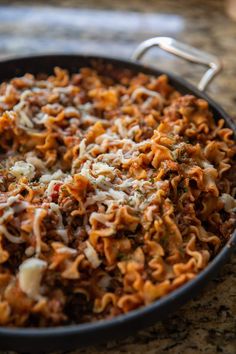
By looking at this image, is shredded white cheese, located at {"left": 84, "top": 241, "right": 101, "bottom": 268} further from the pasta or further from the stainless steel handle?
the stainless steel handle

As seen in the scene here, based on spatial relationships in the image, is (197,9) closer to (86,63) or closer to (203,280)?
(86,63)

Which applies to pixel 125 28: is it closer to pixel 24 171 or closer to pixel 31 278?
pixel 24 171

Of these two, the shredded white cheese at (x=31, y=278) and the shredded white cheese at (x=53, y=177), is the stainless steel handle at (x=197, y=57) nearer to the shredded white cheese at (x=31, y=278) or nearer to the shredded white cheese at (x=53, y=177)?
the shredded white cheese at (x=53, y=177)

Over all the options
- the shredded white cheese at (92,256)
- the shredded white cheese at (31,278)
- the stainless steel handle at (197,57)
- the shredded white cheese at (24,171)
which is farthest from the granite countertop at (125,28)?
the shredded white cheese at (31,278)

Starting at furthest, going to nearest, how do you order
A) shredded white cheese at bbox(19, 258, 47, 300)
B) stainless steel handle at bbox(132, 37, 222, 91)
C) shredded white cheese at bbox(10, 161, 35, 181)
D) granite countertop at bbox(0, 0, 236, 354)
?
granite countertop at bbox(0, 0, 236, 354), stainless steel handle at bbox(132, 37, 222, 91), shredded white cheese at bbox(10, 161, 35, 181), shredded white cheese at bbox(19, 258, 47, 300)

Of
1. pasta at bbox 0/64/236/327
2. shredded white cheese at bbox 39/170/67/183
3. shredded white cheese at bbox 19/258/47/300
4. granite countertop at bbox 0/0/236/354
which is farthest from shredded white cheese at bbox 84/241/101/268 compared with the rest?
granite countertop at bbox 0/0/236/354

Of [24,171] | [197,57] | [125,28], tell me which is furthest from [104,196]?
[125,28]

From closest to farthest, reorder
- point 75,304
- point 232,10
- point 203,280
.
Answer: point 203,280
point 75,304
point 232,10

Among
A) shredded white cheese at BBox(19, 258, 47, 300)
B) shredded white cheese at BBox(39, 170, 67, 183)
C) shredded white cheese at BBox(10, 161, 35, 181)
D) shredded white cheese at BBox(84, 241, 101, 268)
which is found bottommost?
shredded white cheese at BBox(10, 161, 35, 181)

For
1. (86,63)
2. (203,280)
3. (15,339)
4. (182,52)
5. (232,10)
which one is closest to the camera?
(15,339)

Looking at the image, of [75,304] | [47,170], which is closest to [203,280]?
[75,304]
